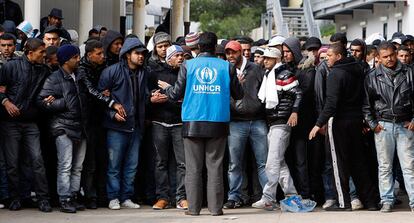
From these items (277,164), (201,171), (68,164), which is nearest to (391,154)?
(277,164)

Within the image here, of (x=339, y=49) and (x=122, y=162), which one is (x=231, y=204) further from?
(x=339, y=49)

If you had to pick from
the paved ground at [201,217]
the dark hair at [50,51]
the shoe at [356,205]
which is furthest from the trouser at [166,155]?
the shoe at [356,205]

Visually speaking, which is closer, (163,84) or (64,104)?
(64,104)

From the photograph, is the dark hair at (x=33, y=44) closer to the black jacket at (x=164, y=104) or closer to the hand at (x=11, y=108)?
the hand at (x=11, y=108)

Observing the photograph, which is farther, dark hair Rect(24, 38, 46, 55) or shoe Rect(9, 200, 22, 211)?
shoe Rect(9, 200, 22, 211)

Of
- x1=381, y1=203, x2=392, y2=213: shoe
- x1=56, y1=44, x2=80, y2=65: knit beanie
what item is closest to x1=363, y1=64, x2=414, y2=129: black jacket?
x1=381, y1=203, x2=392, y2=213: shoe

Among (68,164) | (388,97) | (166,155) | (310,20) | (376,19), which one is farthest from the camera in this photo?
(310,20)

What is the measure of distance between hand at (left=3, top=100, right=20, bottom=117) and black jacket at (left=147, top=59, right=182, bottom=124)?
1.89 metres

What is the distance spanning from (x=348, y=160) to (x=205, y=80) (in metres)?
2.24

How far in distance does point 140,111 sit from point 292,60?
2163 mm

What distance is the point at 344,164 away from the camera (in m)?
12.1

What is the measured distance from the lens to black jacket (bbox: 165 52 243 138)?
1138 cm

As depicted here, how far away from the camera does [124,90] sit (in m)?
12.2

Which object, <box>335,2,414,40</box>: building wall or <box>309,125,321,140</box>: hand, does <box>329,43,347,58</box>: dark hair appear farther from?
<box>335,2,414,40</box>: building wall
